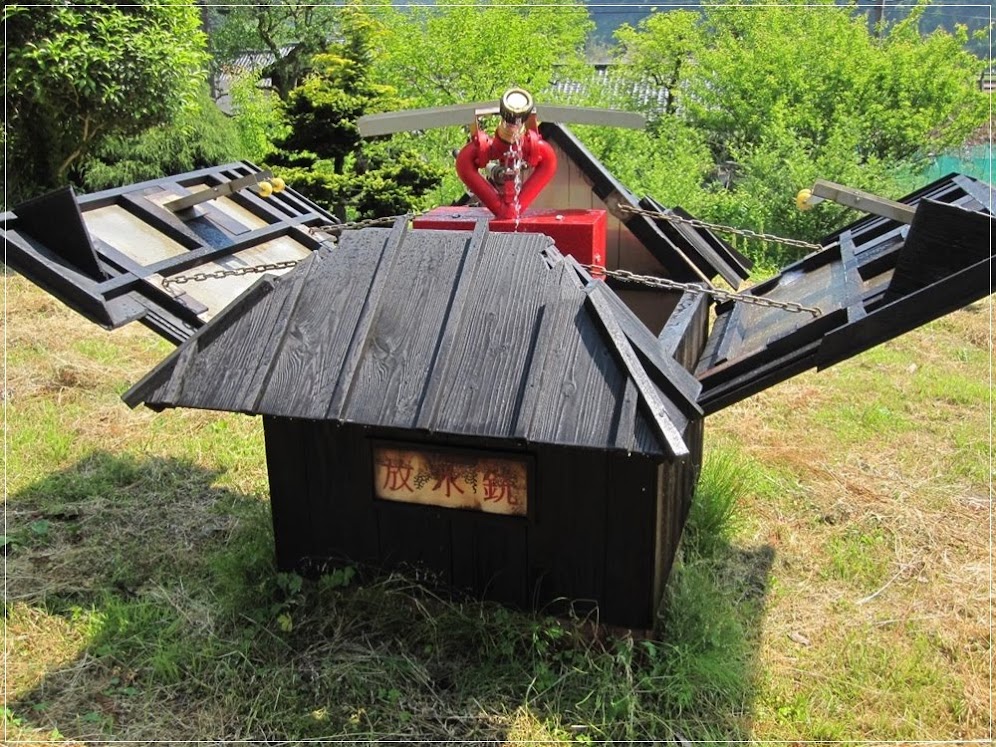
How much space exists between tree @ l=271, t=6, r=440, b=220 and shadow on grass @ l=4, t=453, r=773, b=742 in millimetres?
9481

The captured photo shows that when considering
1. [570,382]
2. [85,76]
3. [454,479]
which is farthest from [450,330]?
[85,76]

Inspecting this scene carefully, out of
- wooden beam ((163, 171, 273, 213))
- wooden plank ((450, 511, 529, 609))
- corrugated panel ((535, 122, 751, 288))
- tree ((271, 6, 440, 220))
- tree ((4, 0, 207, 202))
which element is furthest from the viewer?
tree ((271, 6, 440, 220))

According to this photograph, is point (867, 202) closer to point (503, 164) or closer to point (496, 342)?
point (496, 342)

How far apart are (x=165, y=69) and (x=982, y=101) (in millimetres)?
14999

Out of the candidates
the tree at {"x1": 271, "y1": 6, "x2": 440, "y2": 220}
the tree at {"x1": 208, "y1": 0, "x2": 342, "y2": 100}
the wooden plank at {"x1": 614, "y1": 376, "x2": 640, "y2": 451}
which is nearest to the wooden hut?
the wooden plank at {"x1": 614, "y1": 376, "x2": 640, "y2": 451}

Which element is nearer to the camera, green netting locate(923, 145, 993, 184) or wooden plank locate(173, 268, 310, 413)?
wooden plank locate(173, 268, 310, 413)

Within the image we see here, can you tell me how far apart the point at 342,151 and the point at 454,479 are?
11.2m

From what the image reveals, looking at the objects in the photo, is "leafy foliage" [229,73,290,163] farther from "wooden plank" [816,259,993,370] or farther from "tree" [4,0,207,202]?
"wooden plank" [816,259,993,370]

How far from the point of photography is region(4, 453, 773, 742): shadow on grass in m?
3.40

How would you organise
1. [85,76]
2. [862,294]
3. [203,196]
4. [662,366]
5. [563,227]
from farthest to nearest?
[85,76]
[203,196]
[563,227]
[862,294]
[662,366]

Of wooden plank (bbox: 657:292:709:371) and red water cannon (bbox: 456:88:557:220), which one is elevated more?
red water cannon (bbox: 456:88:557:220)

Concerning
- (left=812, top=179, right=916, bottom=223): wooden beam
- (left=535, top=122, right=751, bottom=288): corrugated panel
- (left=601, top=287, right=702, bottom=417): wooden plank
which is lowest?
(left=535, top=122, right=751, bottom=288): corrugated panel

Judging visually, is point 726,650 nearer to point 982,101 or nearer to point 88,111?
point 88,111

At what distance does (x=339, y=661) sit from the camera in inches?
145
